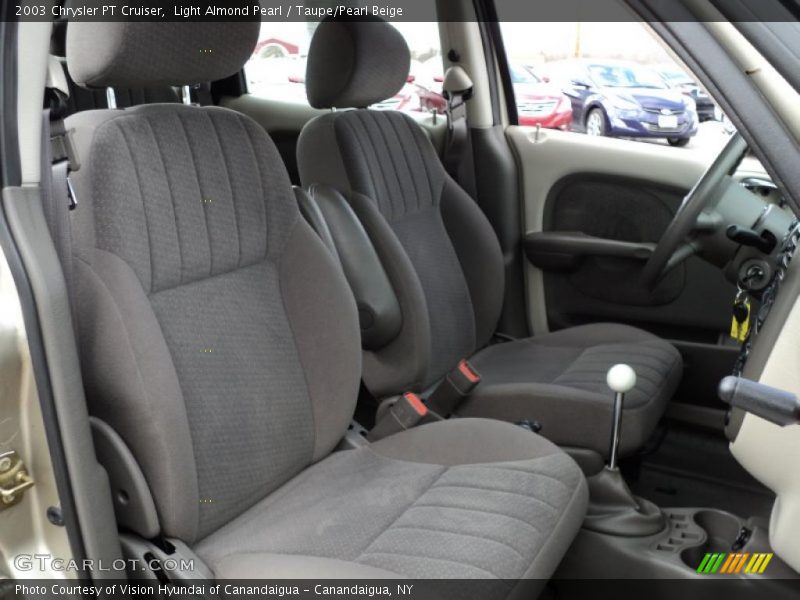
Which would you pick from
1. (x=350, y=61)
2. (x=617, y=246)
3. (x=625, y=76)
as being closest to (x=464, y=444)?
(x=350, y=61)

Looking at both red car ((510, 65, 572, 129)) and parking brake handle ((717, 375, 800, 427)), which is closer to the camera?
parking brake handle ((717, 375, 800, 427))

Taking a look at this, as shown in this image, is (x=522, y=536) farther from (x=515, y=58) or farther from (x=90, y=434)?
(x=515, y=58)

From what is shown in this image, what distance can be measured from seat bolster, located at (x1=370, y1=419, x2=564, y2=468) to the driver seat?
29 cm

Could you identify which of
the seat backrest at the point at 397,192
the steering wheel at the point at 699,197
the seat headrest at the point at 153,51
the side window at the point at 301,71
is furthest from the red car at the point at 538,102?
the seat headrest at the point at 153,51

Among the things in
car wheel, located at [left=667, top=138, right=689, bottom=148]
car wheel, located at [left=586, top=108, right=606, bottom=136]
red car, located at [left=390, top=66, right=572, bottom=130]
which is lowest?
car wheel, located at [left=667, top=138, right=689, bottom=148]

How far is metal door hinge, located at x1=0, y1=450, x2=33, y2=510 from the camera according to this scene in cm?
123

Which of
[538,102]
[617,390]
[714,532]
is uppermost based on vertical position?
[538,102]

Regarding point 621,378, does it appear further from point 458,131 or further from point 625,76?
point 625,76

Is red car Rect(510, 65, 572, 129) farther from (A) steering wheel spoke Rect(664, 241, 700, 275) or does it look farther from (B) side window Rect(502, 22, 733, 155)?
(A) steering wheel spoke Rect(664, 241, 700, 275)

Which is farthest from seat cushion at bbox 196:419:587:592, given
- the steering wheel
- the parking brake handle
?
the steering wheel

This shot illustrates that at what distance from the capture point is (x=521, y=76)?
9.56 feet

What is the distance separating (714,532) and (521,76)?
5.54 feet

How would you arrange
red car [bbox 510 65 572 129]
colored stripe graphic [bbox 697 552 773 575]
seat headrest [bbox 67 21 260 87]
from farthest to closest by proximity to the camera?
red car [bbox 510 65 572 129], colored stripe graphic [bbox 697 552 773 575], seat headrest [bbox 67 21 260 87]

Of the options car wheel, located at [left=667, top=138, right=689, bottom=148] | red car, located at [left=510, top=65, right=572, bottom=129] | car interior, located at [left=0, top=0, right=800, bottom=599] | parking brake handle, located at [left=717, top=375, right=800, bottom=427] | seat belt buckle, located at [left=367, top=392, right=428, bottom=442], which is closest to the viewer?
parking brake handle, located at [left=717, top=375, right=800, bottom=427]
